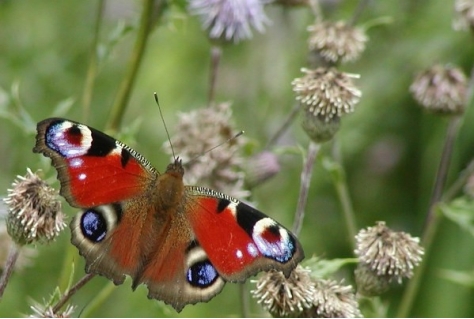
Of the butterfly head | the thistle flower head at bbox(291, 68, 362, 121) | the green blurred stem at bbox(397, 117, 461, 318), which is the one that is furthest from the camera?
the green blurred stem at bbox(397, 117, 461, 318)

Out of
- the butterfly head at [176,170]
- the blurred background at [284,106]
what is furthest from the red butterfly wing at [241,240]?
the blurred background at [284,106]

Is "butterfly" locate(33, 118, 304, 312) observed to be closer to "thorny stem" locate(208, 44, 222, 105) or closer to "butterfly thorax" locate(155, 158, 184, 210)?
"butterfly thorax" locate(155, 158, 184, 210)

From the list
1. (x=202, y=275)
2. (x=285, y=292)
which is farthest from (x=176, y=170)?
(x=285, y=292)

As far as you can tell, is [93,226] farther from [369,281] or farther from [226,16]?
[226,16]

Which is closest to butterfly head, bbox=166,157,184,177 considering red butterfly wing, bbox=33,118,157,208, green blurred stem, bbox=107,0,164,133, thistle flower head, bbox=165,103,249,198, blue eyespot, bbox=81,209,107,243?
red butterfly wing, bbox=33,118,157,208

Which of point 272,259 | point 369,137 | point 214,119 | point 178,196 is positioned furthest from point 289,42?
point 272,259
